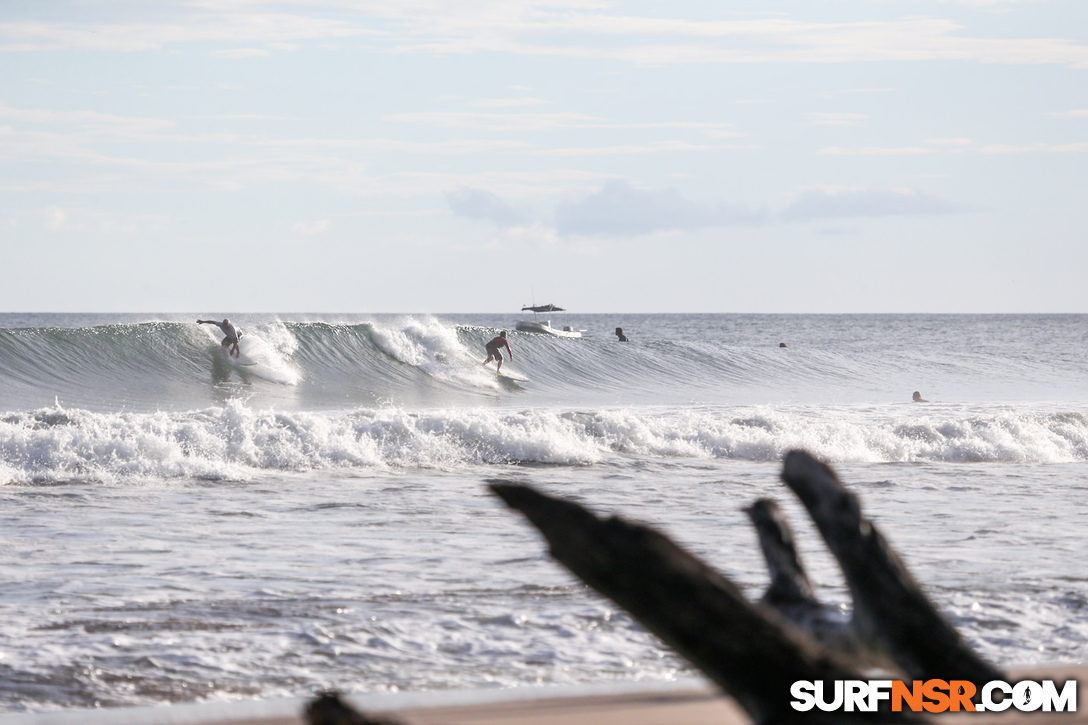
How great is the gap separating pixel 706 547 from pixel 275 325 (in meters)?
20.3

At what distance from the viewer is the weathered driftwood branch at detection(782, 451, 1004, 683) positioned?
1393 mm

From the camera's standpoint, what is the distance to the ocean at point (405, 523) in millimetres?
4266

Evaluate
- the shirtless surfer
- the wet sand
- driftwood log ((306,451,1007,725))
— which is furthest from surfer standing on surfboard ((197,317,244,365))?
driftwood log ((306,451,1007,725))

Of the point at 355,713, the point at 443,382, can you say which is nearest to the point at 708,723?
the point at 355,713

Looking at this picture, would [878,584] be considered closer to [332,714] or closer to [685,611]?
[685,611]

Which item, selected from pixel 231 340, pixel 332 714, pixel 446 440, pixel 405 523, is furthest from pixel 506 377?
pixel 332 714

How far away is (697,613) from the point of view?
3.62 feet

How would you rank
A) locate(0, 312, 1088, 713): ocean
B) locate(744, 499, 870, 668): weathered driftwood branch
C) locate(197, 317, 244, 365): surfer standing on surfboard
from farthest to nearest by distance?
locate(197, 317, 244, 365): surfer standing on surfboard
locate(0, 312, 1088, 713): ocean
locate(744, 499, 870, 668): weathered driftwood branch

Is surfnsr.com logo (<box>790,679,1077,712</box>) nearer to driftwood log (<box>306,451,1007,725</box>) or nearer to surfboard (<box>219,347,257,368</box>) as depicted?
driftwood log (<box>306,451,1007,725</box>)

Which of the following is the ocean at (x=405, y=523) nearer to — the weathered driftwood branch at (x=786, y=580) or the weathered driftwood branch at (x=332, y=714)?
the weathered driftwood branch at (x=786, y=580)

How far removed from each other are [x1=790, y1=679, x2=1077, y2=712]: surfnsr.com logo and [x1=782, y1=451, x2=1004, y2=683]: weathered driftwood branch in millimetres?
54

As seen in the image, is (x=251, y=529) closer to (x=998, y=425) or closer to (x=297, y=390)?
(x=998, y=425)

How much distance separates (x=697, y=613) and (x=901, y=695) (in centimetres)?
70

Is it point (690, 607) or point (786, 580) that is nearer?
point (690, 607)
